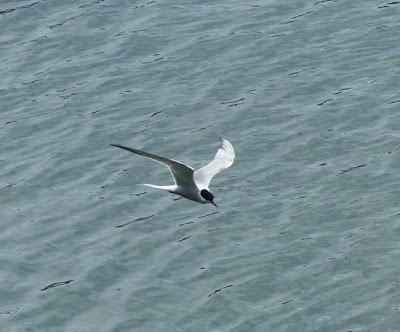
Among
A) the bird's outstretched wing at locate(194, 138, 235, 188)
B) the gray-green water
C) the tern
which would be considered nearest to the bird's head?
the tern

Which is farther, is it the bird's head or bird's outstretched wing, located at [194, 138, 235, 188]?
bird's outstretched wing, located at [194, 138, 235, 188]

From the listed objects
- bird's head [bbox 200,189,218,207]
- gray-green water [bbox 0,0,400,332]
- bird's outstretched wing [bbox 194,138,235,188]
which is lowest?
gray-green water [bbox 0,0,400,332]

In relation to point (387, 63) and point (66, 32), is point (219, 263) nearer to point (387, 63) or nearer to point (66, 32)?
point (387, 63)

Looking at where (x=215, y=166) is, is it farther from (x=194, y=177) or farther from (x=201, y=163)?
(x=201, y=163)

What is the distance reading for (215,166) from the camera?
99.0 feet

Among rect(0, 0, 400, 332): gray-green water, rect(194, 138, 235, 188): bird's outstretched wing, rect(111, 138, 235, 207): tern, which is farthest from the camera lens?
rect(0, 0, 400, 332): gray-green water

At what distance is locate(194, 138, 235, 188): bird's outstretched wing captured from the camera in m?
29.6

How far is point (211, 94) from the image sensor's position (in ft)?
134

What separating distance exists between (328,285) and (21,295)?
7.69 meters

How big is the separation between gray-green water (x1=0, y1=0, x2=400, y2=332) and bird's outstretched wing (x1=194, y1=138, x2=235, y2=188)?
3.45 m

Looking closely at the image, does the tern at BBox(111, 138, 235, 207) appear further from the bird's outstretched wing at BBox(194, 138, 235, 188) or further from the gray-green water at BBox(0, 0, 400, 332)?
the gray-green water at BBox(0, 0, 400, 332)

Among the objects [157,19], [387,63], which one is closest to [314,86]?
[387,63]

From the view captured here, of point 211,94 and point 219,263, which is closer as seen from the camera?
point 219,263

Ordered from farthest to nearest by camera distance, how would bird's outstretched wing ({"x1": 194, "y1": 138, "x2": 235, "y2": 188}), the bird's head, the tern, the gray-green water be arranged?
1. the gray-green water
2. bird's outstretched wing ({"x1": 194, "y1": 138, "x2": 235, "y2": 188})
3. the bird's head
4. the tern
